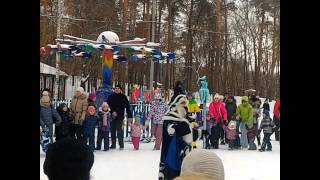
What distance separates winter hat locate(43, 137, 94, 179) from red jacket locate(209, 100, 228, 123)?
996 cm

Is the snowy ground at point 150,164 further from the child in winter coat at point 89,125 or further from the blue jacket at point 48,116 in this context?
the blue jacket at point 48,116

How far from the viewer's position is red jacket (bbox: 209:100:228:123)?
1201 centimetres

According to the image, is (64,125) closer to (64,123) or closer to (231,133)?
(64,123)

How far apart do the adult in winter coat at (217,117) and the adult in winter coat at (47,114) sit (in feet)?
13.6

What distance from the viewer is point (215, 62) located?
30.9 meters

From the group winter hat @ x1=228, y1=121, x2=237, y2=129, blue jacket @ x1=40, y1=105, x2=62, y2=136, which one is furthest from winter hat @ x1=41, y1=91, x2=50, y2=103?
winter hat @ x1=228, y1=121, x2=237, y2=129

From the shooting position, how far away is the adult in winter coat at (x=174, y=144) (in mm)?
6325

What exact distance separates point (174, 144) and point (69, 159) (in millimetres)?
4265

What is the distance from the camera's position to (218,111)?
39.5 feet
